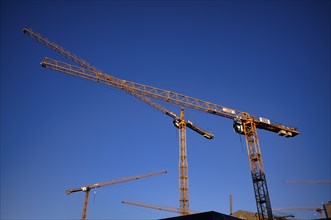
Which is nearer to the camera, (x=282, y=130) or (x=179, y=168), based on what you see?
(x=282, y=130)

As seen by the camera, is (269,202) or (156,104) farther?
(156,104)

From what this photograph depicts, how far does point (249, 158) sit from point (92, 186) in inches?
2710

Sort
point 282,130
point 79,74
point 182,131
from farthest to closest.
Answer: point 182,131, point 79,74, point 282,130

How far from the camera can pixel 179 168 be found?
52.7 metres

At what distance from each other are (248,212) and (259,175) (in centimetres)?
2867

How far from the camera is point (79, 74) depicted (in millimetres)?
52562

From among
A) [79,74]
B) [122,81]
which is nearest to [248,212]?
[122,81]

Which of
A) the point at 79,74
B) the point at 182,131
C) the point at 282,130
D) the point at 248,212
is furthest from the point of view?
the point at 248,212

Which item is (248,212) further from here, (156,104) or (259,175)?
(156,104)

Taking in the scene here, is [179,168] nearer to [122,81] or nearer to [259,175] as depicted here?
[259,175]

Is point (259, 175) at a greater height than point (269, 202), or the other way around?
point (259, 175)

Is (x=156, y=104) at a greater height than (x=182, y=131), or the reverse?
(x=156, y=104)

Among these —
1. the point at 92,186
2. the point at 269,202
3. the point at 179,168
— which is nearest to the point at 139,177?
the point at 92,186

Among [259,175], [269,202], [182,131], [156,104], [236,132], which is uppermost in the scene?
[156,104]
